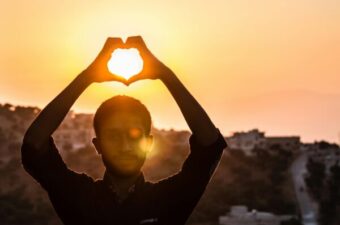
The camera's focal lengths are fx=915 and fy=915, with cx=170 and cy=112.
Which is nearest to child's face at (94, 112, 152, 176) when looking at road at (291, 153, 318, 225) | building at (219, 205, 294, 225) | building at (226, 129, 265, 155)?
building at (219, 205, 294, 225)

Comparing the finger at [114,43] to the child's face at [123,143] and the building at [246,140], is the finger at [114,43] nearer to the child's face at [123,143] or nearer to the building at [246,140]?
the child's face at [123,143]

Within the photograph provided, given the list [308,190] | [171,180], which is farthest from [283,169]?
[171,180]

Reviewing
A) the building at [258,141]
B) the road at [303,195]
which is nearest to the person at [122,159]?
the road at [303,195]

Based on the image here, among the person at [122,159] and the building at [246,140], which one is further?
the building at [246,140]

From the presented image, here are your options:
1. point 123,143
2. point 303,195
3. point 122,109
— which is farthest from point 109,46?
point 303,195

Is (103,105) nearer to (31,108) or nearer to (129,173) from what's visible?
(129,173)

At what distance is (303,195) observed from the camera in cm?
10069

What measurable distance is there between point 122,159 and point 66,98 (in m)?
0.34

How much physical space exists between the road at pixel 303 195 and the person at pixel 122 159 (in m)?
82.4

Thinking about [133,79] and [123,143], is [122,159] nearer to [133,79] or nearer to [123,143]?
[123,143]

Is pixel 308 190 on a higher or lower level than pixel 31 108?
lower

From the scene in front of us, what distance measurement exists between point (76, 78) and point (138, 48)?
0.28m

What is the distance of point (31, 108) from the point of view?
403ft

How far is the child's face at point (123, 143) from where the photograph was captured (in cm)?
380
